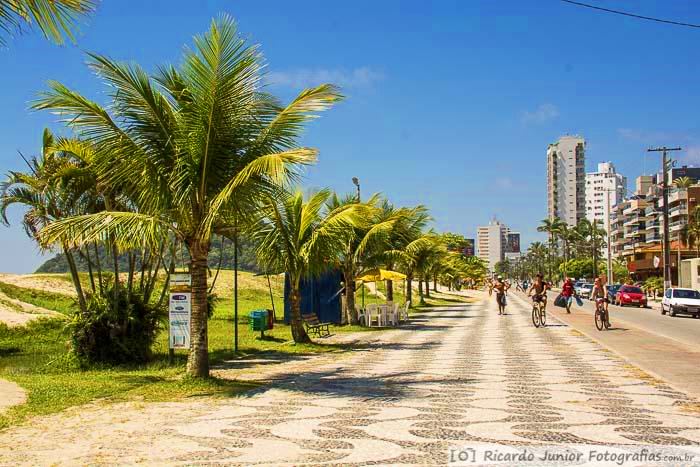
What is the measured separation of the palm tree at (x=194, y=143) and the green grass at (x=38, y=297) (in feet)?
67.3

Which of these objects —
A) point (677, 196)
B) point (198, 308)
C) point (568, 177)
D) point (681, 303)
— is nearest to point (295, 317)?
point (198, 308)

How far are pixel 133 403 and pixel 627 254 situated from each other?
4618 inches

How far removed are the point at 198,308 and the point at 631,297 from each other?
3867 cm

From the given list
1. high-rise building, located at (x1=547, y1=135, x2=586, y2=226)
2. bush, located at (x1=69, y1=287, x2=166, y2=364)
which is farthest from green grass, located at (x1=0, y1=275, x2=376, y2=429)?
high-rise building, located at (x1=547, y1=135, x2=586, y2=226)

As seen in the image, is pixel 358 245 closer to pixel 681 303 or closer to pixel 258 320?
pixel 258 320

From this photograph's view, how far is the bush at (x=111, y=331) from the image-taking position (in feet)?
43.8

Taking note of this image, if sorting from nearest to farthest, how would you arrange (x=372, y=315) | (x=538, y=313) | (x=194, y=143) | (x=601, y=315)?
(x=194, y=143)
(x=601, y=315)
(x=538, y=313)
(x=372, y=315)

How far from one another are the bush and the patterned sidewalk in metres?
3.59

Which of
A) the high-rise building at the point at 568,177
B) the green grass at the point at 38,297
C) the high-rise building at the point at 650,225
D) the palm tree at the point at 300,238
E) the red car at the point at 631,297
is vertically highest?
the high-rise building at the point at 568,177

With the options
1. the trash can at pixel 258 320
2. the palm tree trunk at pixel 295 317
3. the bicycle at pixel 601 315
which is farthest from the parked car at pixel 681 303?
the palm tree trunk at pixel 295 317

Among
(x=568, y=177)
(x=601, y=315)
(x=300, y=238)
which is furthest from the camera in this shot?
(x=568, y=177)

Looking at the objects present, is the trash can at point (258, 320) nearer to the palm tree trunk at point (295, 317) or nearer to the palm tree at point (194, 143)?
the palm tree trunk at point (295, 317)

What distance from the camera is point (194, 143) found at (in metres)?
10.5

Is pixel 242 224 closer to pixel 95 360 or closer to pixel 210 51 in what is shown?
pixel 210 51
